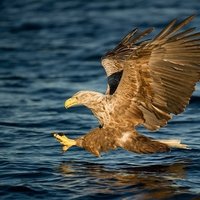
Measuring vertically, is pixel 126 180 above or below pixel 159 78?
below

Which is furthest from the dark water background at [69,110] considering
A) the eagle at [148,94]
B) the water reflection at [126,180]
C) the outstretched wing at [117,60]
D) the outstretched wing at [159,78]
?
the outstretched wing at [117,60]

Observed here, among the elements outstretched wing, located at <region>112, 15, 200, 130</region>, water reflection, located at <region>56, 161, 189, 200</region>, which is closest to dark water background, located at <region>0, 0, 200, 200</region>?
water reflection, located at <region>56, 161, 189, 200</region>

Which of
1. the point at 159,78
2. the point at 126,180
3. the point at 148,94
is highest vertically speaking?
the point at 159,78

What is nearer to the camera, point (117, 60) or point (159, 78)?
point (159, 78)

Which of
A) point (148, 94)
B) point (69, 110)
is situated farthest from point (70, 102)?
point (69, 110)

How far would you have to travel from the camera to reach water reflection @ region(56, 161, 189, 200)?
21.3 ft

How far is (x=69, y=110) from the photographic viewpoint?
10.6 m

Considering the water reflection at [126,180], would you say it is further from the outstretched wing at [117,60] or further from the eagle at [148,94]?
the outstretched wing at [117,60]

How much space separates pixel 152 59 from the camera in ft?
21.9

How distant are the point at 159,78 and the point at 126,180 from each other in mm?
1270

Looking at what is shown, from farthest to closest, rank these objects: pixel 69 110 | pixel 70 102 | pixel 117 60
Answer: pixel 69 110 < pixel 117 60 < pixel 70 102

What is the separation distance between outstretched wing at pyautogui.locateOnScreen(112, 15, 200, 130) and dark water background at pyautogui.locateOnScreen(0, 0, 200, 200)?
0.78 m

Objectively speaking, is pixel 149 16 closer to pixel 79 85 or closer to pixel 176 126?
pixel 79 85

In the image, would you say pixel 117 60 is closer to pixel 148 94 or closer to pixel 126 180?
pixel 148 94
